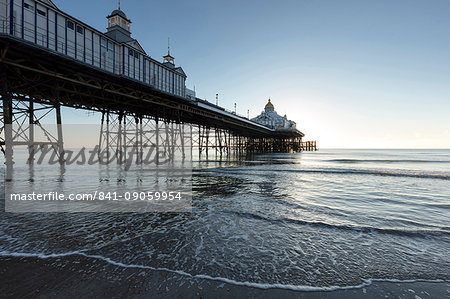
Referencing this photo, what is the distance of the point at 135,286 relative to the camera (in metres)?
2.65

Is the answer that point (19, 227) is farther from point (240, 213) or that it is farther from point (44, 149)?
point (44, 149)

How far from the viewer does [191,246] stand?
3.84 metres

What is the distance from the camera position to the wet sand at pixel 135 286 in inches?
98.7

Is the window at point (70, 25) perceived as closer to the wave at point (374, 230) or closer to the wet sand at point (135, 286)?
the wet sand at point (135, 286)

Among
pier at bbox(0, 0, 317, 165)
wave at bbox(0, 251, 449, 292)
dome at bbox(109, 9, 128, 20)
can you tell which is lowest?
wave at bbox(0, 251, 449, 292)

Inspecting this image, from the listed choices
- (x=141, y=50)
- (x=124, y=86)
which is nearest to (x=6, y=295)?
(x=124, y=86)

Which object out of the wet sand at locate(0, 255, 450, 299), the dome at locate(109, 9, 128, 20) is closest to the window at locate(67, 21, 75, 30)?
the dome at locate(109, 9, 128, 20)

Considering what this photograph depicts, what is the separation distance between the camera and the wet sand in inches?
98.7

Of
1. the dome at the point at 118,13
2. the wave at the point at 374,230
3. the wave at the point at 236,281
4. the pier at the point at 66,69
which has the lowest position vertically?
the wave at the point at 374,230

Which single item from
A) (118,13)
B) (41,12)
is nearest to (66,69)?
(41,12)

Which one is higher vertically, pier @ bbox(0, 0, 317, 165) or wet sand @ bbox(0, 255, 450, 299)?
pier @ bbox(0, 0, 317, 165)

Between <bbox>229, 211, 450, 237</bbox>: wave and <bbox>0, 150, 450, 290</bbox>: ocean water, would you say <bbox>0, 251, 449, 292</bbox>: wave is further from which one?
<bbox>229, 211, 450, 237</bbox>: wave

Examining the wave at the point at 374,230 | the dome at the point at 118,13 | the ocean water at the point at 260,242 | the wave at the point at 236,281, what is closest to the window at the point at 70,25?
the dome at the point at 118,13

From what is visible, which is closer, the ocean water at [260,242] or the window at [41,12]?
the ocean water at [260,242]
